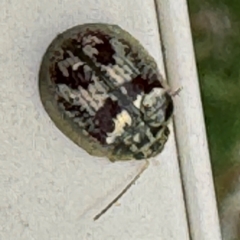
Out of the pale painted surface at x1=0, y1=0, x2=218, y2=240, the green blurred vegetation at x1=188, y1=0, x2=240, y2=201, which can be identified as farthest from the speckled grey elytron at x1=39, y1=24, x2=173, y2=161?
the green blurred vegetation at x1=188, y1=0, x2=240, y2=201

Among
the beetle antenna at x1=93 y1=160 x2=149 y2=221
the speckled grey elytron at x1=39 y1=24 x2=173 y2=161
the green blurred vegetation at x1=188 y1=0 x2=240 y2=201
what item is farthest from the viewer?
the green blurred vegetation at x1=188 y1=0 x2=240 y2=201

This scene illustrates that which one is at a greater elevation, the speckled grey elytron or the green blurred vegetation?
the speckled grey elytron

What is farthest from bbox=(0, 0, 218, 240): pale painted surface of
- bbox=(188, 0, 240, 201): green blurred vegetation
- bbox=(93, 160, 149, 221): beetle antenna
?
bbox=(188, 0, 240, 201): green blurred vegetation

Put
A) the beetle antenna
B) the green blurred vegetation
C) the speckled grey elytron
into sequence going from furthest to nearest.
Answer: the green blurred vegetation → the beetle antenna → the speckled grey elytron

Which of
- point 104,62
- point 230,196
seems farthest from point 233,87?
point 104,62

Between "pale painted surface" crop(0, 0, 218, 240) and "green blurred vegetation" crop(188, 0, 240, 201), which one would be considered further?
"green blurred vegetation" crop(188, 0, 240, 201)

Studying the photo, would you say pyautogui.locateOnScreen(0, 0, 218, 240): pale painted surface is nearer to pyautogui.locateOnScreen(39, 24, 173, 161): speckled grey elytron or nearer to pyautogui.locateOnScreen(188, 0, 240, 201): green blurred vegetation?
pyautogui.locateOnScreen(39, 24, 173, 161): speckled grey elytron

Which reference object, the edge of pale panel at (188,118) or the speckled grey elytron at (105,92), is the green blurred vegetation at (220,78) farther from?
the speckled grey elytron at (105,92)

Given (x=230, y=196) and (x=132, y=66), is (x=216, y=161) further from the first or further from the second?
(x=132, y=66)
